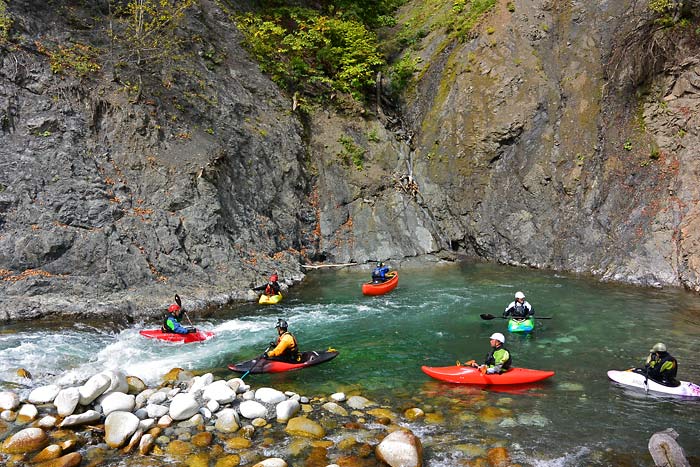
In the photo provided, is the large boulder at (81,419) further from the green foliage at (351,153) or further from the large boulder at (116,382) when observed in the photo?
the green foliage at (351,153)

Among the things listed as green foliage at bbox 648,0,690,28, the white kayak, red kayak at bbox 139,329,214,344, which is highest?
green foliage at bbox 648,0,690,28

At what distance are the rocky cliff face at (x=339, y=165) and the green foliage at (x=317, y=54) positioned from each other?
1.24 meters

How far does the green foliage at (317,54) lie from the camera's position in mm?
26781

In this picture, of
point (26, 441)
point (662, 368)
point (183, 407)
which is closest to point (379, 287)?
point (662, 368)

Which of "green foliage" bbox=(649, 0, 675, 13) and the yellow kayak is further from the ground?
"green foliage" bbox=(649, 0, 675, 13)

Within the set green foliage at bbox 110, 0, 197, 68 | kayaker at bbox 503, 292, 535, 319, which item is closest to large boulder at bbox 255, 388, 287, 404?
kayaker at bbox 503, 292, 535, 319

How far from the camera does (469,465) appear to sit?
647cm

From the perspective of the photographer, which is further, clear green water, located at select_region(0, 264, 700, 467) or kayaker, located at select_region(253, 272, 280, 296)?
kayaker, located at select_region(253, 272, 280, 296)

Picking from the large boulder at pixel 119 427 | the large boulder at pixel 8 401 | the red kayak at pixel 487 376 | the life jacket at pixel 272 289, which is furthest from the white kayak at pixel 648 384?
the large boulder at pixel 8 401

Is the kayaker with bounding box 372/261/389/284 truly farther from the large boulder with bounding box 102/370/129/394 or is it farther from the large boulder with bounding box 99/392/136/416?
the large boulder with bounding box 99/392/136/416

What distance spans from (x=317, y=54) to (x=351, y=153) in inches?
271

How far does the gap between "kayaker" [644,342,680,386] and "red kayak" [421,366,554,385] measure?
1.78 metres

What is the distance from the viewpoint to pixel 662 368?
871 cm

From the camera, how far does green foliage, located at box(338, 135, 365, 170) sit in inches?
1007
